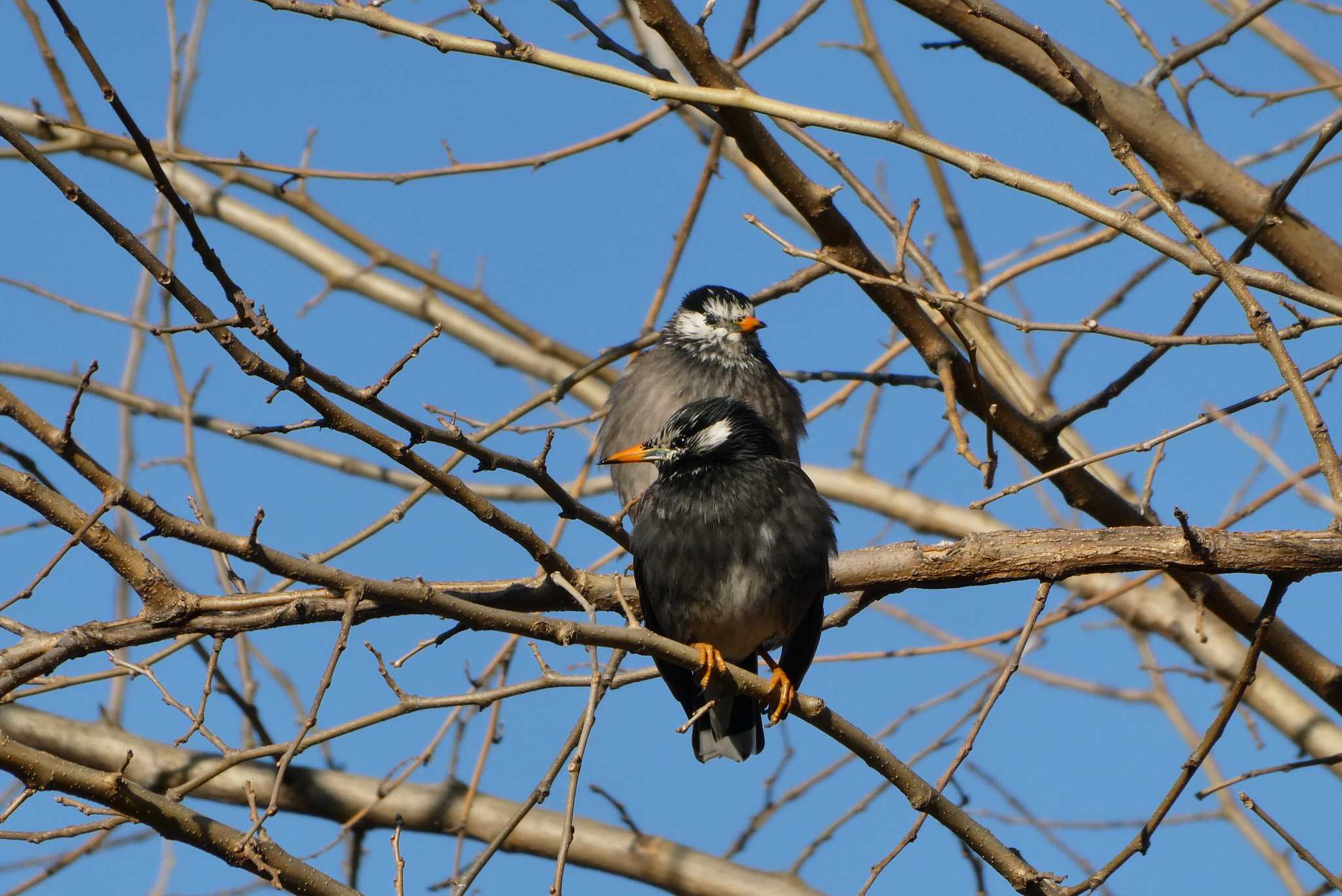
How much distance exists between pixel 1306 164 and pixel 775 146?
1682mm

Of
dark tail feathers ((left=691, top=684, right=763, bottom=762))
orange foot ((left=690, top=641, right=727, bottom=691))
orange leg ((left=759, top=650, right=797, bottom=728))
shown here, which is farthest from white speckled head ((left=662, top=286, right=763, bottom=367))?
orange foot ((left=690, top=641, right=727, bottom=691))

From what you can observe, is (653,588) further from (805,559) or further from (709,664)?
(709,664)

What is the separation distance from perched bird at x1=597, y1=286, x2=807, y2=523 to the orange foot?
7.84ft

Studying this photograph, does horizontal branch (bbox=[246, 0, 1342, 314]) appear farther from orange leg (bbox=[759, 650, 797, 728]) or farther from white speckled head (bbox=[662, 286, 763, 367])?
white speckled head (bbox=[662, 286, 763, 367])

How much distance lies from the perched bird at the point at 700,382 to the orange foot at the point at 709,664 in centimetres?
239

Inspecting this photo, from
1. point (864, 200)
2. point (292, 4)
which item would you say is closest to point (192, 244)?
point (292, 4)

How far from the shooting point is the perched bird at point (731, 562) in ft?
16.2

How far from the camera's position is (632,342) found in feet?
20.4

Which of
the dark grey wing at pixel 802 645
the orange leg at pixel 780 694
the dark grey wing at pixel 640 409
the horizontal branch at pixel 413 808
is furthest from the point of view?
the dark grey wing at pixel 640 409

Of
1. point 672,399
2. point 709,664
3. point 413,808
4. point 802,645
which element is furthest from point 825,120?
point 413,808

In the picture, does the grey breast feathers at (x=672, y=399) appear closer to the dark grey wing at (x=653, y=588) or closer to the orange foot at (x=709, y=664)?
the dark grey wing at (x=653, y=588)

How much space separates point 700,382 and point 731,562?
2156mm

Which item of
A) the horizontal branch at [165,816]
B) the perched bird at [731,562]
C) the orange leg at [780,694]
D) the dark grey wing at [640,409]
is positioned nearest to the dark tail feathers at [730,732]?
the perched bird at [731,562]

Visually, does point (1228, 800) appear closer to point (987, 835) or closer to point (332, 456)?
point (987, 835)
